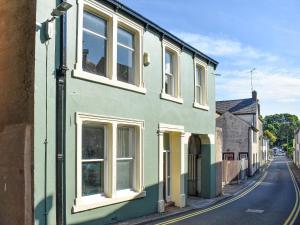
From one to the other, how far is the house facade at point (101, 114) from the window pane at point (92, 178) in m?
0.03

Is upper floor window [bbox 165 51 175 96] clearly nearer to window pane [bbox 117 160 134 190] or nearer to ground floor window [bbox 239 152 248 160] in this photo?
window pane [bbox 117 160 134 190]

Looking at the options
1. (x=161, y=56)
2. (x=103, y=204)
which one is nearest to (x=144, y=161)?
(x=103, y=204)

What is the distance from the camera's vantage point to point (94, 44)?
1212 centimetres

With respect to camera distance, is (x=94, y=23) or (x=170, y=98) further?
(x=170, y=98)

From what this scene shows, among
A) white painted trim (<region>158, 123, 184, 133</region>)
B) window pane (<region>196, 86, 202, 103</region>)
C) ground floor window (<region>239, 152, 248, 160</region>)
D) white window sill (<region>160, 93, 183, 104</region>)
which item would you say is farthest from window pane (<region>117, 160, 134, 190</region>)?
ground floor window (<region>239, 152, 248, 160</region>)

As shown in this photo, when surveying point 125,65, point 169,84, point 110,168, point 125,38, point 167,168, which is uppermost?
point 125,38

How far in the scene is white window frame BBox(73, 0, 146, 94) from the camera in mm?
11159

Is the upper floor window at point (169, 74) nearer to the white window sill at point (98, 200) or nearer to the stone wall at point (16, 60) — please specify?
the white window sill at point (98, 200)

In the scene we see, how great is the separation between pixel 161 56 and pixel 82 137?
6.01m

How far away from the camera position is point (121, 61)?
533 inches

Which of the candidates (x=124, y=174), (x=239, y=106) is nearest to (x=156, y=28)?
(x=124, y=174)

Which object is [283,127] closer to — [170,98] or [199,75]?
[199,75]

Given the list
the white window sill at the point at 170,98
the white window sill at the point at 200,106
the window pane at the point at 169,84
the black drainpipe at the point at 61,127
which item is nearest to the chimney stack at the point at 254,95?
the white window sill at the point at 200,106

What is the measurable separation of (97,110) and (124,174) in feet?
9.32
